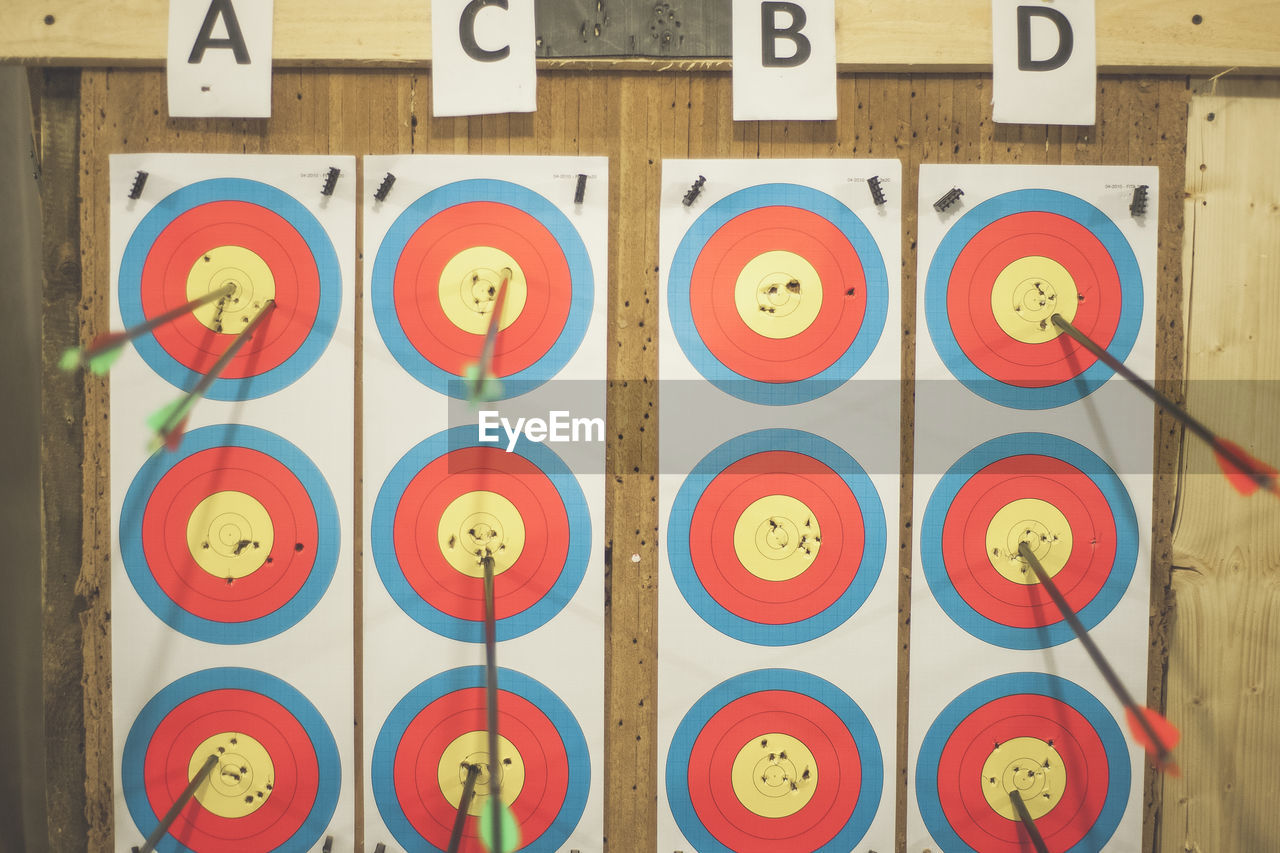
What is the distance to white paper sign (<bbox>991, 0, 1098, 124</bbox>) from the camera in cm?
123

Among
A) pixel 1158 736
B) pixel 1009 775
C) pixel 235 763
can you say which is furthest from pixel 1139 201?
pixel 235 763

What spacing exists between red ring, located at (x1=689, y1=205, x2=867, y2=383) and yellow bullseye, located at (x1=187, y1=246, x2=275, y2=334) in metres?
0.76

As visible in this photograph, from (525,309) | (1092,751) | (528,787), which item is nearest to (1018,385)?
(1092,751)

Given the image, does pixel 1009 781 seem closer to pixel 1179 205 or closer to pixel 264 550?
pixel 1179 205

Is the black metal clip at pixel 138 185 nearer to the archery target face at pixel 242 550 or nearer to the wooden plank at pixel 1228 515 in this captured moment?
the archery target face at pixel 242 550

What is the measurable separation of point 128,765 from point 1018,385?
5.64ft

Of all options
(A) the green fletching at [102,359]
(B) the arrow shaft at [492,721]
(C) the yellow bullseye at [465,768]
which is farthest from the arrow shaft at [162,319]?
(C) the yellow bullseye at [465,768]

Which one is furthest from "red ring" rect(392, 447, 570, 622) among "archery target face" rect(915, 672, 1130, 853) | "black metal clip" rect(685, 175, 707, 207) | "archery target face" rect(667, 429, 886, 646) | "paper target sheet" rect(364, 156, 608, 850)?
"archery target face" rect(915, 672, 1130, 853)

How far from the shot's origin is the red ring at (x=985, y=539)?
1262 millimetres

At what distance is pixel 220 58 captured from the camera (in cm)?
123

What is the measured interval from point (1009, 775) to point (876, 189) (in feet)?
3.49

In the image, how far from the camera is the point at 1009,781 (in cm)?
126

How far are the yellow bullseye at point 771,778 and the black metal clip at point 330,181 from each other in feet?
4.01

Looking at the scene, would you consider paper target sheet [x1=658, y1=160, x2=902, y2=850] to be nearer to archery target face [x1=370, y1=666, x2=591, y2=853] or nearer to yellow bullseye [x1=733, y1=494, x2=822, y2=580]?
yellow bullseye [x1=733, y1=494, x2=822, y2=580]
